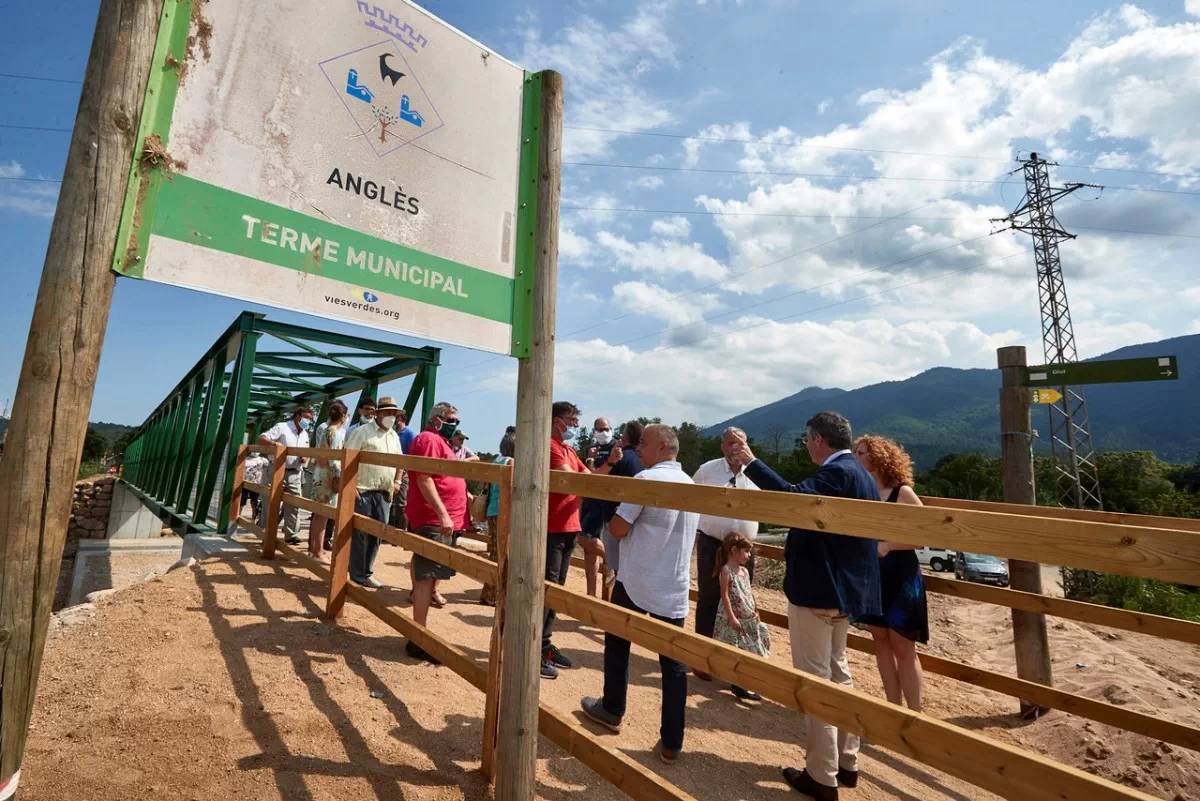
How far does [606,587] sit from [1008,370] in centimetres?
417

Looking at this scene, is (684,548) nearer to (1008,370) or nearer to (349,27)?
(349,27)

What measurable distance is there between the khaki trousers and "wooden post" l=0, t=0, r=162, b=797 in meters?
2.85

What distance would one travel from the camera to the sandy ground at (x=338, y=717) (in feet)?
8.47

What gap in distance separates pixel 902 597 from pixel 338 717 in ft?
10.5

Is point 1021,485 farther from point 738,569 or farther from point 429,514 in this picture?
point 429,514

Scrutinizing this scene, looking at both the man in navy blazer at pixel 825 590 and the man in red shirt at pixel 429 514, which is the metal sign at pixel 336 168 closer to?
the man in navy blazer at pixel 825 590

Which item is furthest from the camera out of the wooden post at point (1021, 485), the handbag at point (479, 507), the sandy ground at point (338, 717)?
the handbag at point (479, 507)

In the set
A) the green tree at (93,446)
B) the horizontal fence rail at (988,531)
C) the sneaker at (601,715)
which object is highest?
the green tree at (93,446)

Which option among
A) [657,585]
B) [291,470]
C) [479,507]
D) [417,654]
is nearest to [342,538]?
[417,654]

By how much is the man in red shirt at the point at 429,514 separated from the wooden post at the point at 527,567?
179 centimetres

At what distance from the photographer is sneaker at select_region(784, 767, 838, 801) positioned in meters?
2.97

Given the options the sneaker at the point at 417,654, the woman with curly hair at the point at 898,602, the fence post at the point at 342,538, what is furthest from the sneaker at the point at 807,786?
the fence post at the point at 342,538

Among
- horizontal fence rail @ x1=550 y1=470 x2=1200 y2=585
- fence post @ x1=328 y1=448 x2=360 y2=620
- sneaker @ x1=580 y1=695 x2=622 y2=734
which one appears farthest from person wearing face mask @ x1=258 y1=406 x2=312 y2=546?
horizontal fence rail @ x1=550 y1=470 x2=1200 y2=585

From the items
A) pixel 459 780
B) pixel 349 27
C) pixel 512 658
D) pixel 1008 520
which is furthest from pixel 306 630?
pixel 1008 520
